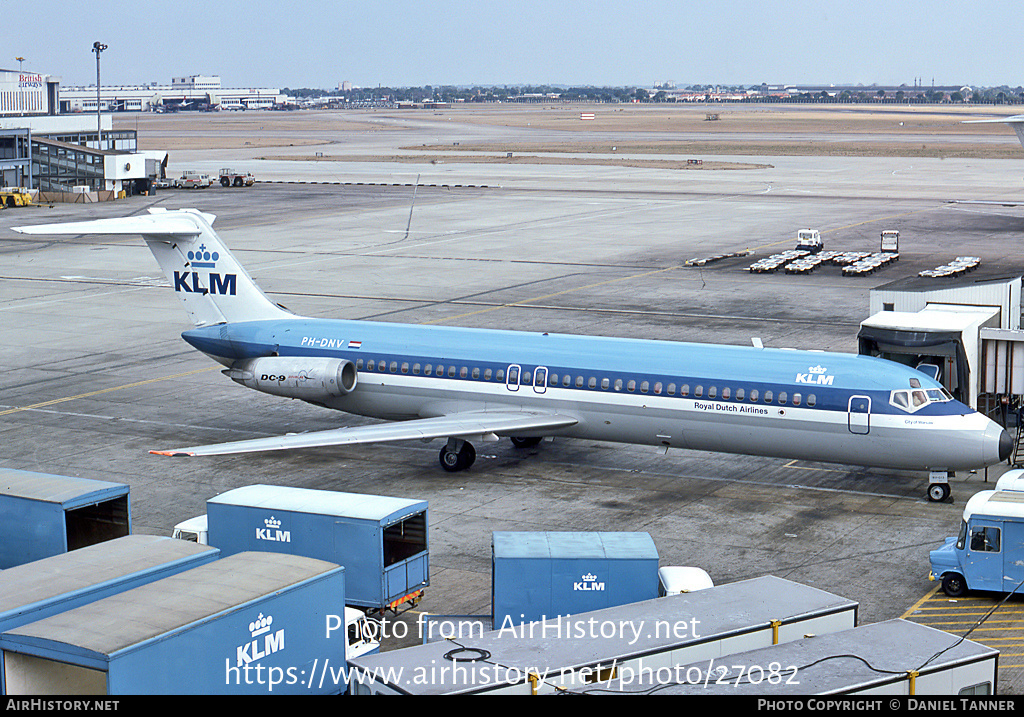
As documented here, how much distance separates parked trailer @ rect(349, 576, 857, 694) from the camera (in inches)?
559

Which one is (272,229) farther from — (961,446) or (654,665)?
(654,665)

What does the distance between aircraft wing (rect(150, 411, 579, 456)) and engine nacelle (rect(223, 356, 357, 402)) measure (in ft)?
7.10

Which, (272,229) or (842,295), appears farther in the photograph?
(272,229)

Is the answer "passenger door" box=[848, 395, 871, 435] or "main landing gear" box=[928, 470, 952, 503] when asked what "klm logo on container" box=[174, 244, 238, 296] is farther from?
"main landing gear" box=[928, 470, 952, 503]

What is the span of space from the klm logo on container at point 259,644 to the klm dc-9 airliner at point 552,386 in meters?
10.5

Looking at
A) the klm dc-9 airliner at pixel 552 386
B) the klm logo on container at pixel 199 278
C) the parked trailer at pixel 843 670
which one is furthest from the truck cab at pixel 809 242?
the parked trailer at pixel 843 670

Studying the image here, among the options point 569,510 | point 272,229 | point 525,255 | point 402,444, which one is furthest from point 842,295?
point 272,229

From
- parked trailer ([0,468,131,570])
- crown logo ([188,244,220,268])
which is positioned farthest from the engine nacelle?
parked trailer ([0,468,131,570])

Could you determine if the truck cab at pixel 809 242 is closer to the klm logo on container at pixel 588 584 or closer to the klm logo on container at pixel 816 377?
the klm logo on container at pixel 816 377

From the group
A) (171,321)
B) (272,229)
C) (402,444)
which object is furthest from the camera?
(272,229)

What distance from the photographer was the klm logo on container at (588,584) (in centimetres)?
1916

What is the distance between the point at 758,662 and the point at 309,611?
19.5ft

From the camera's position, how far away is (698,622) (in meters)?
16.4
